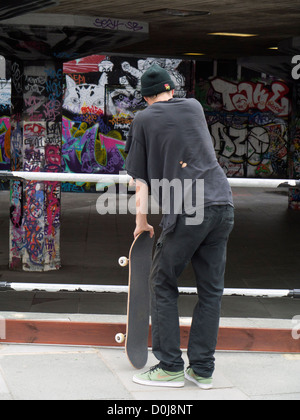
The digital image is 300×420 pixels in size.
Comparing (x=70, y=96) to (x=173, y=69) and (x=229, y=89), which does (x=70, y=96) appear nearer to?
(x=173, y=69)

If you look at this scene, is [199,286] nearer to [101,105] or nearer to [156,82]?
[156,82]

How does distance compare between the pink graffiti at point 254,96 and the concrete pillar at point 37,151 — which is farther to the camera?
the pink graffiti at point 254,96

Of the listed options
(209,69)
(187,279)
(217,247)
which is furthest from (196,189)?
(209,69)

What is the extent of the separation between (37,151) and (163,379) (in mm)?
5505

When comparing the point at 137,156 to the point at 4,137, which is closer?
the point at 137,156

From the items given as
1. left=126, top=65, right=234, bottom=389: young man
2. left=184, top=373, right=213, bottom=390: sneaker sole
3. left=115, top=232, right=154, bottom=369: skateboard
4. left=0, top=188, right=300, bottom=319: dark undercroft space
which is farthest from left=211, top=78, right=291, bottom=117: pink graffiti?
left=184, top=373, right=213, bottom=390: sneaker sole

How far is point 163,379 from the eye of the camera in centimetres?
390

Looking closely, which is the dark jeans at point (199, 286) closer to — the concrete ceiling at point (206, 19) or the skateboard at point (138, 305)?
the skateboard at point (138, 305)

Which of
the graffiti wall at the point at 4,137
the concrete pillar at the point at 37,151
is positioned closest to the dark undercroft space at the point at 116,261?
the concrete pillar at the point at 37,151

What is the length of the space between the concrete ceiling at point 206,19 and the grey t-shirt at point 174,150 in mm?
4104

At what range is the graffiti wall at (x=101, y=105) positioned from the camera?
18812mm

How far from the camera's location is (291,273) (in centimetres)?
928

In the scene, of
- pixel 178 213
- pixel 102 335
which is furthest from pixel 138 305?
pixel 178 213

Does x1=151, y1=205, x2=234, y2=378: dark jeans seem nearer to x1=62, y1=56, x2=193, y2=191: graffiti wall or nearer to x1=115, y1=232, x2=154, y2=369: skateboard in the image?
x1=115, y1=232, x2=154, y2=369: skateboard
